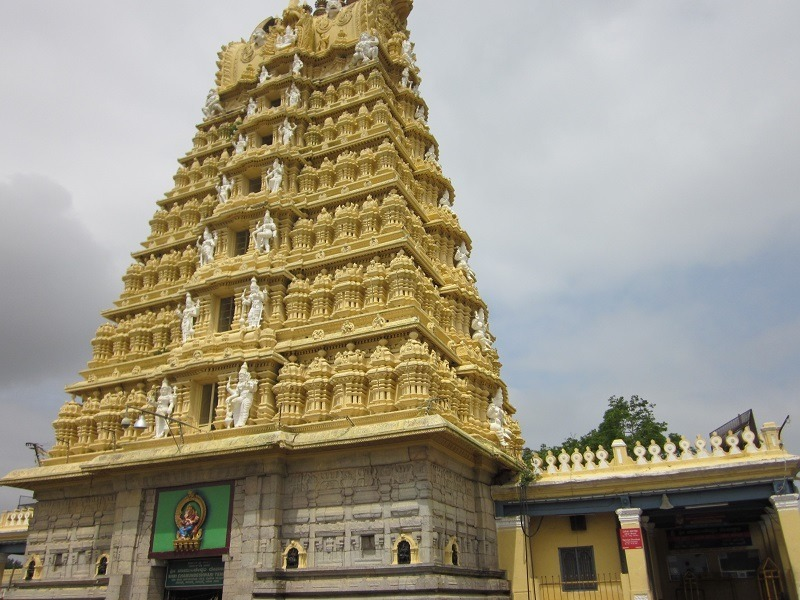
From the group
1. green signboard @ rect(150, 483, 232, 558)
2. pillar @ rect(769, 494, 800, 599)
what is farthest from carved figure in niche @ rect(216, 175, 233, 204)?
pillar @ rect(769, 494, 800, 599)

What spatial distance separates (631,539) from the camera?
19.2m

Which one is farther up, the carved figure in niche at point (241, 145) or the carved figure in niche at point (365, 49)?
the carved figure in niche at point (365, 49)

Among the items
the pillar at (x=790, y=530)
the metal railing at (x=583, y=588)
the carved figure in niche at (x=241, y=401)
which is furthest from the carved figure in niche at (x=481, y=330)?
the pillar at (x=790, y=530)

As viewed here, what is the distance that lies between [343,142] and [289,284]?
6.84 m

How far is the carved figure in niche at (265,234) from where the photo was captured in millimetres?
24359

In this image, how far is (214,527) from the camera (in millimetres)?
19141

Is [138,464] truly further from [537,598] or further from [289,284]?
[537,598]

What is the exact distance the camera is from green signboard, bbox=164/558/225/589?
62.7ft

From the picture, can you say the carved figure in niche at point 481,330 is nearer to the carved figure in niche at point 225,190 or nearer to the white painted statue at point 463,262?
the white painted statue at point 463,262

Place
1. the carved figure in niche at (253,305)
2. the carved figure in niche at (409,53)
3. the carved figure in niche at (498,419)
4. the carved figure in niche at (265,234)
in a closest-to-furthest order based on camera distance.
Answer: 1. the carved figure in niche at (253,305)
2. the carved figure in niche at (498,419)
3. the carved figure in niche at (265,234)
4. the carved figure in niche at (409,53)

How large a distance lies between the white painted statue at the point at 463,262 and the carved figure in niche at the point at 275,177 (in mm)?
7777

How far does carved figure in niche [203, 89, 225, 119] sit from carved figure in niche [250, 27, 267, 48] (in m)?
3.20

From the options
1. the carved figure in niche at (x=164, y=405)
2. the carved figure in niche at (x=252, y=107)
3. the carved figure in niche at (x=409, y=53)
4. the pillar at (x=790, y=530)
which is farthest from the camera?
the carved figure in niche at (x=409, y=53)

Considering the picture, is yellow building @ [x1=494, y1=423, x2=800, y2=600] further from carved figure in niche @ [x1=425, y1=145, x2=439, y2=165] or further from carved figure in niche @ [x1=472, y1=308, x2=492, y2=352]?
carved figure in niche @ [x1=425, y1=145, x2=439, y2=165]
